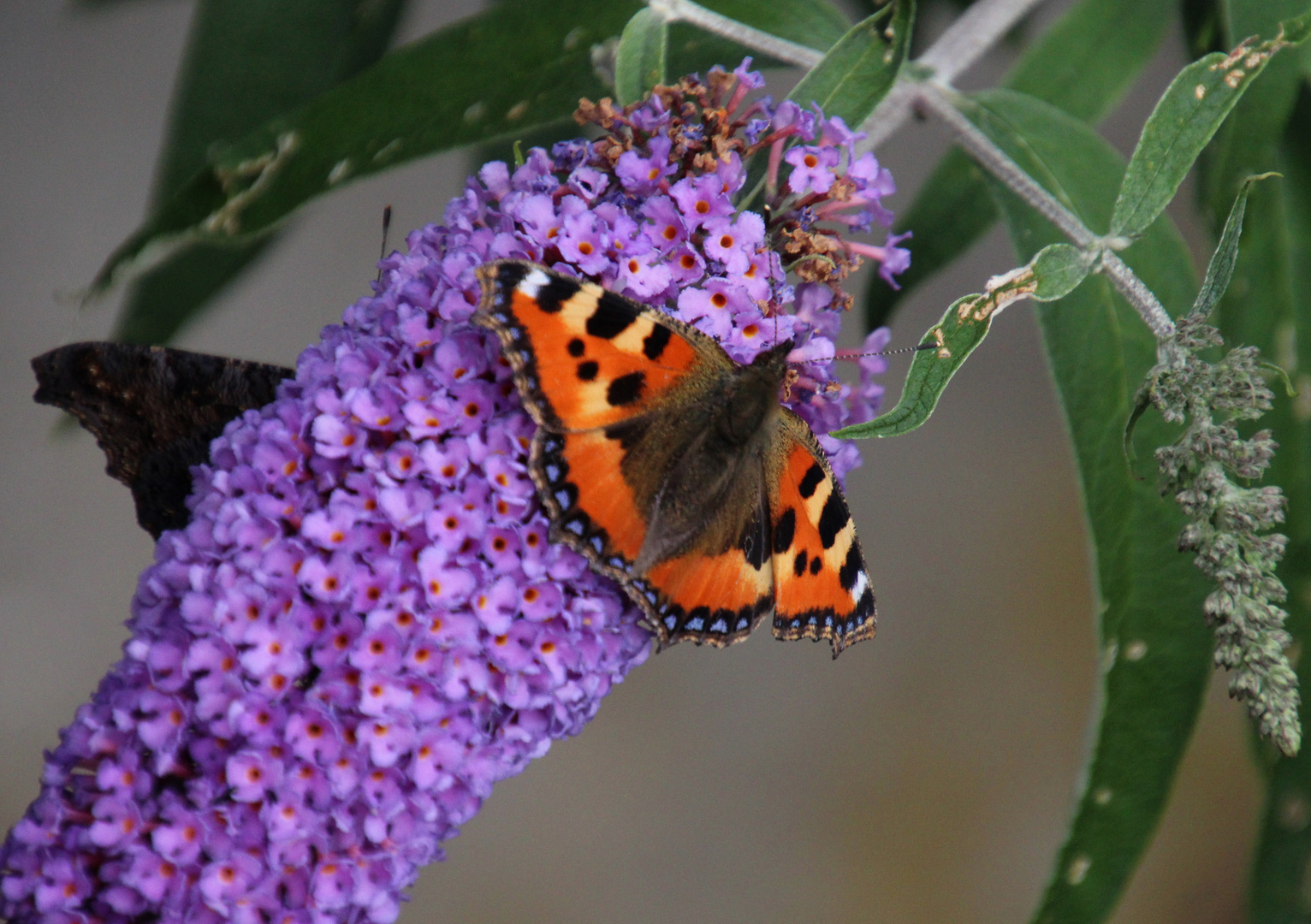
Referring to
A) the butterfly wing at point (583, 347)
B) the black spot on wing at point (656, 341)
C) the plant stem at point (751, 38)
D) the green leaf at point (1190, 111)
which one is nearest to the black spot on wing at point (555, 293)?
the butterfly wing at point (583, 347)

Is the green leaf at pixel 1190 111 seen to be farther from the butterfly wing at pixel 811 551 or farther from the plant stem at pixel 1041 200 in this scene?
the butterfly wing at pixel 811 551

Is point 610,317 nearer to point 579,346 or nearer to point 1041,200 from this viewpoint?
point 579,346

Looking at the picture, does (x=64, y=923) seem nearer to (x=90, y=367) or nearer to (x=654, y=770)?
(x=90, y=367)

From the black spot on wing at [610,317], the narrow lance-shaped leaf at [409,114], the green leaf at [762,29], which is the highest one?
the narrow lance-shaped leaf at [409,114]

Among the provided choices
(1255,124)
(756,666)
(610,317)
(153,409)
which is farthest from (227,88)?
(756,666)

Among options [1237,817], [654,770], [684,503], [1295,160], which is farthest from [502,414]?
[1237,817]

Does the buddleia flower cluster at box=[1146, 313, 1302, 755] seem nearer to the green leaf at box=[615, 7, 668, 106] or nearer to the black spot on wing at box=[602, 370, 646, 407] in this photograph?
the black spot on wing at box=[602, 370, 646, 407]
